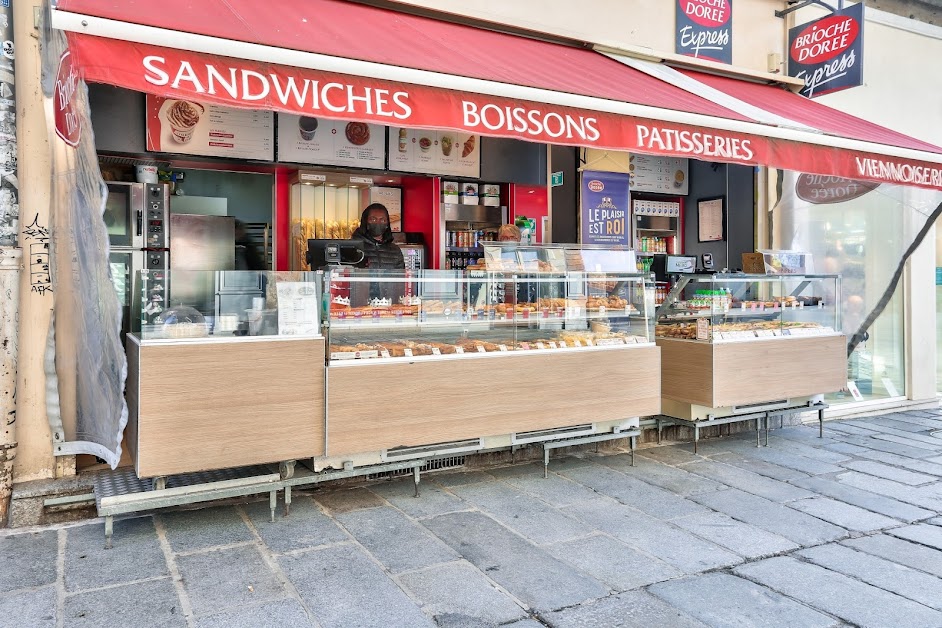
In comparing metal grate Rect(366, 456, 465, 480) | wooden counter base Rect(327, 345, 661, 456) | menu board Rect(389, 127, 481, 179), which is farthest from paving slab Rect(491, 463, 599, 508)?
menu board Rect(389, 127, 481, 179)

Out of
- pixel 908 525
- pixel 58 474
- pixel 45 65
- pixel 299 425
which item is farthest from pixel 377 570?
pixel 45 65

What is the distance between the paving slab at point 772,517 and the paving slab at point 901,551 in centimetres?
13

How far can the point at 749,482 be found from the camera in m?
4.71

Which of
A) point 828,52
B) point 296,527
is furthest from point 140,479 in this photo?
point 828,52

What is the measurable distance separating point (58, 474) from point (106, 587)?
1307mm

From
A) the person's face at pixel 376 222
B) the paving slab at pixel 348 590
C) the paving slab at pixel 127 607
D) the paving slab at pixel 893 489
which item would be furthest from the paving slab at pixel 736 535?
the person's face at pixel 376 222

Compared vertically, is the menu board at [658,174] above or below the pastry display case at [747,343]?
above

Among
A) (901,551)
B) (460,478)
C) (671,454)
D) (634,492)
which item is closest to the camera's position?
(901,551)

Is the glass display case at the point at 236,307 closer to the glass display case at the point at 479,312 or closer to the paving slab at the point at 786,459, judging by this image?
the glass display case at the point at 479,312

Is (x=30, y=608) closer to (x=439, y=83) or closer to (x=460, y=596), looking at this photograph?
(x=460, y=596)

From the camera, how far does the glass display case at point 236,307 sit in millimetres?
3498

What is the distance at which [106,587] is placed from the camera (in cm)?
292

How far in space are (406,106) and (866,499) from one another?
12.5 feet

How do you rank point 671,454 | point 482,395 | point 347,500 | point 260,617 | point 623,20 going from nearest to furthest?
1. point 260,617
2. point 347,500
3. point 482,395
4. point 671,454
5. point 623,20
